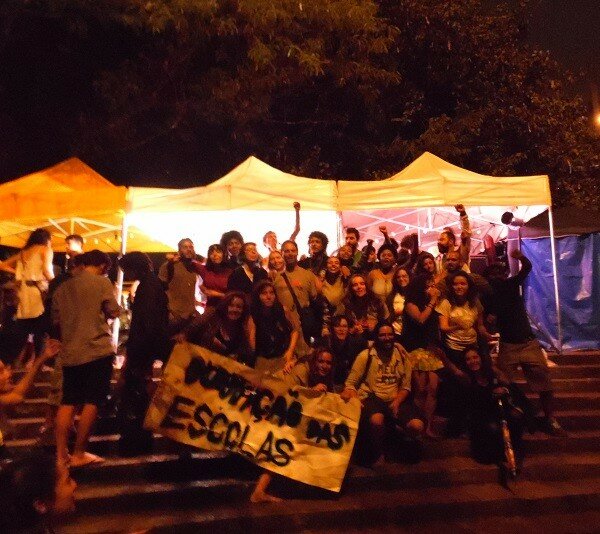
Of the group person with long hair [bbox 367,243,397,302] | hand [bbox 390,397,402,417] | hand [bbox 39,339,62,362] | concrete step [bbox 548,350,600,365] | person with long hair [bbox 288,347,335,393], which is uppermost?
person with long hair [bbox 367,243,397,302]

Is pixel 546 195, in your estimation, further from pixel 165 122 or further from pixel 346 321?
pixel 165 122

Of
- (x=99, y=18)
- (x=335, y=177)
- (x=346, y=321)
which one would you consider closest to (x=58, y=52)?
(x=99, y=18)

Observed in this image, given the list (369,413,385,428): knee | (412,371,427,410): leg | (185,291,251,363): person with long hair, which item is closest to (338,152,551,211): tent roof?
(412,371,427,410): leg

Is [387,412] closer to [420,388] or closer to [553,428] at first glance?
[420,388]

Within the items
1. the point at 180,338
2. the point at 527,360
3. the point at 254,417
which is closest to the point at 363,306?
the point at 527,360

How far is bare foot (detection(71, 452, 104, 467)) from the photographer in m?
5.91

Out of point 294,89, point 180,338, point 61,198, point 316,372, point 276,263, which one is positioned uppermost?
point 294,89

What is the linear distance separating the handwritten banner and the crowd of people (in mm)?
237

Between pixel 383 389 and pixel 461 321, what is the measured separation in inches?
53.2

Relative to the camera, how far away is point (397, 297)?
8.24m

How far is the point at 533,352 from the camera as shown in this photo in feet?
25.5

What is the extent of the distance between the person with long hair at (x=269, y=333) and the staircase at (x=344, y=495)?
109 centimetres

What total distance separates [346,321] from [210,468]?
2.18 m

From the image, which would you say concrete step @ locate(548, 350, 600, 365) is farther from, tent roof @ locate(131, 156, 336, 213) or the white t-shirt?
tent roof @ locate(131, 156, 336, 213)
